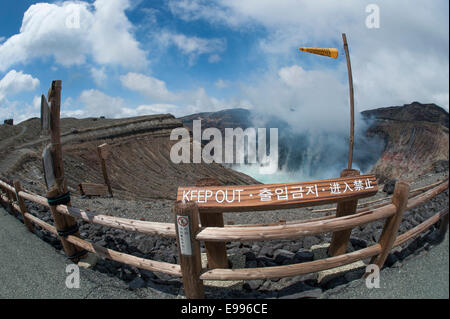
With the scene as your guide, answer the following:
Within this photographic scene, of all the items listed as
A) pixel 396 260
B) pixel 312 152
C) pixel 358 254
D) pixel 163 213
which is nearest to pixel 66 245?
pixel 358 254

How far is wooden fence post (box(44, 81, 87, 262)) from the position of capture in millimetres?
3752

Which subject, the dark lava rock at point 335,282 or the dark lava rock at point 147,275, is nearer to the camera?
the dark lava rock at point 335,282

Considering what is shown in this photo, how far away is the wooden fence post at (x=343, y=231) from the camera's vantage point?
3.42m

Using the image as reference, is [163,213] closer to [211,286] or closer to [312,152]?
[211,286]

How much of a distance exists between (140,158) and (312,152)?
57.7 m

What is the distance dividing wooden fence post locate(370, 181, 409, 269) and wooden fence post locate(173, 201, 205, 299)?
2200 mm

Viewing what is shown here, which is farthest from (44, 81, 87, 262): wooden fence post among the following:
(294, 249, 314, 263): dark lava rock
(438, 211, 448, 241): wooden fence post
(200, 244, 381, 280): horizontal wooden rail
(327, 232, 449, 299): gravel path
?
(438, 211, 448, 241): wooden fence post

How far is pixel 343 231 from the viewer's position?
3.50 meters

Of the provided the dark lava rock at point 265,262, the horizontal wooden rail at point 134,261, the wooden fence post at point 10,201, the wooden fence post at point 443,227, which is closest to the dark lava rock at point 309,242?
the dark lava rock at point 265,262

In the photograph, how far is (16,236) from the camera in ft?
16.5

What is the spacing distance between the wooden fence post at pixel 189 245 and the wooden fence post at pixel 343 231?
2.05m

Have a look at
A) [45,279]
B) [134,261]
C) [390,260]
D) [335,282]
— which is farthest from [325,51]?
[45,279]

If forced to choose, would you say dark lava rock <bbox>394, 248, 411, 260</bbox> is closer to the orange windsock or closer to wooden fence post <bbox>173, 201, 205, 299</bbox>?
wooden fence post <bbox>173, 201, 205, 299</bbox>

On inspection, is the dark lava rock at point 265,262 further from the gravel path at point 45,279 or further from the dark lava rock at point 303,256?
the gravel path at point 45,279
